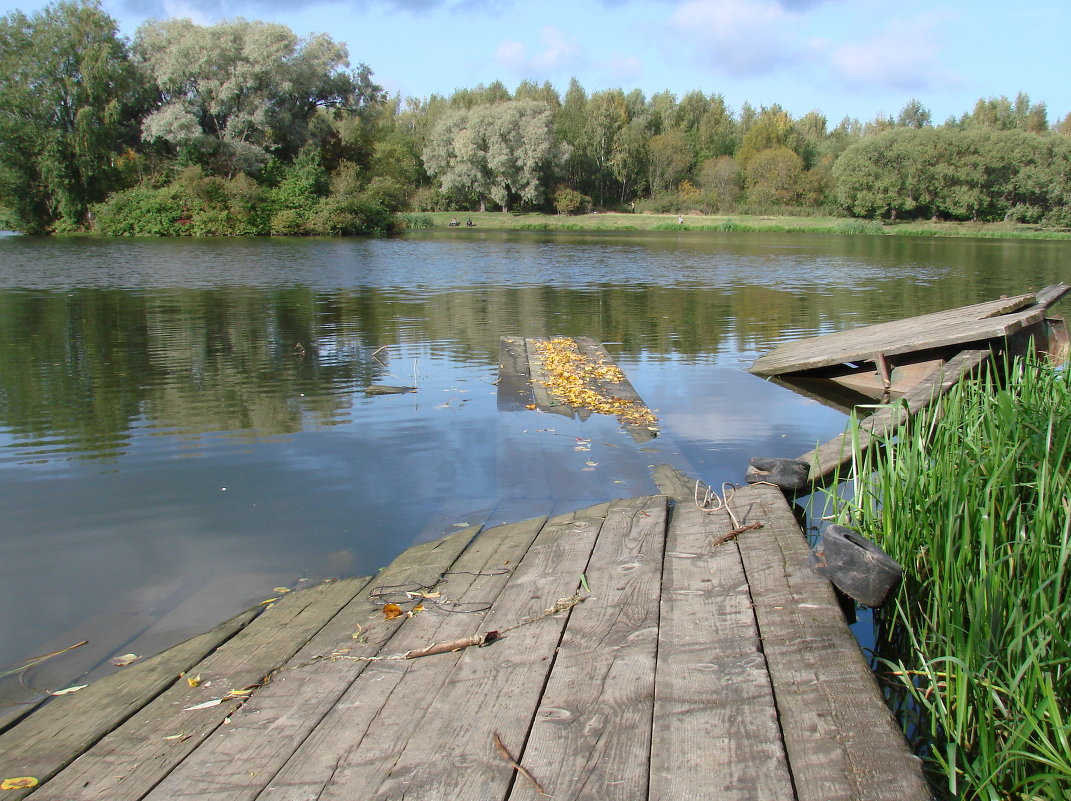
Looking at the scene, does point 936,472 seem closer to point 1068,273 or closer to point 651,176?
point 1068,273

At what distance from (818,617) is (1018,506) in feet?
4.10

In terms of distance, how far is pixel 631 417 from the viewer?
29.3 feet

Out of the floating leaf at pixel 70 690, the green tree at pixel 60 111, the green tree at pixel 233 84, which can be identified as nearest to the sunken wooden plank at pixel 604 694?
the floating leaf at pixel 70 690

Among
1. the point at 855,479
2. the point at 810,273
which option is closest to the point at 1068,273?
the point at 810,273

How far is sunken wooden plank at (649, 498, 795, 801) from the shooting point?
256cm

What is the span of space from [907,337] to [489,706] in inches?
383

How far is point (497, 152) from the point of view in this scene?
69875 mm

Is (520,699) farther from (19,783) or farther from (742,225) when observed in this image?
(742,225)

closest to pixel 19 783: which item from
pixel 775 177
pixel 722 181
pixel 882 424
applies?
pixel 882 424

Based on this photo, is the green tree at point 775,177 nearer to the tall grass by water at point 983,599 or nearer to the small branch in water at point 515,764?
the tall grass by water at point 983,599

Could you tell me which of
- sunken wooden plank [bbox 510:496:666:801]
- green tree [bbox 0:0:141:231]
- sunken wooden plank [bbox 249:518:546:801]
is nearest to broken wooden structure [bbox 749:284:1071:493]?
sunken wooden plank [bbox 510:496:666:801]

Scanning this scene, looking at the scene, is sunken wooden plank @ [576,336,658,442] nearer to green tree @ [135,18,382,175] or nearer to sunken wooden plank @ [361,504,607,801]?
sunken wooden plank @ [361,504,607,801]

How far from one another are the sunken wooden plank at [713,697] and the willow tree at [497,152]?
68436 millimetres

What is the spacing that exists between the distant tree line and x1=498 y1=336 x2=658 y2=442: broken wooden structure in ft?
135
